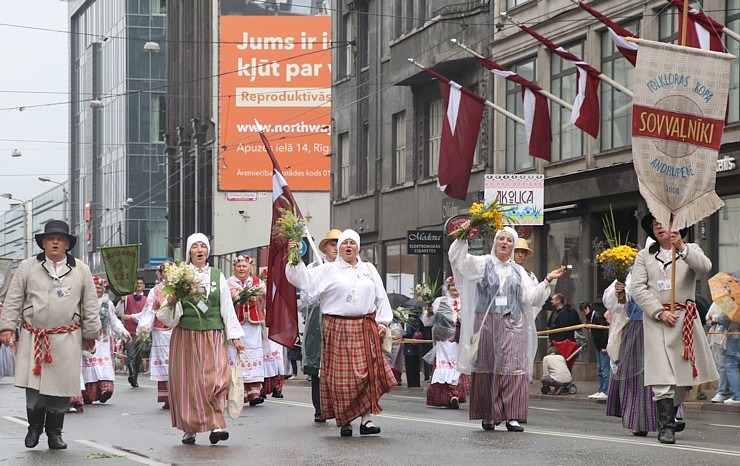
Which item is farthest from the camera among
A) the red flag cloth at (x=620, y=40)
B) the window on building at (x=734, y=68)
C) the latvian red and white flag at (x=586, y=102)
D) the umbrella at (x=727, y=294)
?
the latvian red and white flag at (x=586, y=102)

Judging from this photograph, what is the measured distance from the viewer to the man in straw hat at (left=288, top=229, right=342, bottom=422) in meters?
15.8

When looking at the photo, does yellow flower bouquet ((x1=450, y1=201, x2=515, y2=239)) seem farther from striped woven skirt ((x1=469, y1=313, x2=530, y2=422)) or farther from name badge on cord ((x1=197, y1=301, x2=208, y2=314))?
name badge on cord ((x1=197, y1=301, x2=208, y2=314))

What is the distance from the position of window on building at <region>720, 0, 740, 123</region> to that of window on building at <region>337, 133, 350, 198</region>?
67.1 ft

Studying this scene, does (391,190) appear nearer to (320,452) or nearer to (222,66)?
(222,66)

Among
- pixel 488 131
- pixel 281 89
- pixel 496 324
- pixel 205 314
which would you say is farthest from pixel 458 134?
pixel 281 89

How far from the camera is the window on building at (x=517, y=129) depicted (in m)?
32.8

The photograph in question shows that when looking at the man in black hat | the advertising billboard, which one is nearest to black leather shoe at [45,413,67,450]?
the man in black hat

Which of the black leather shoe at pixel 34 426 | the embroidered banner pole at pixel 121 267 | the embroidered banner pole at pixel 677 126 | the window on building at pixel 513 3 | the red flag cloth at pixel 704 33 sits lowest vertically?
the black leather shoe at pixel 34 426

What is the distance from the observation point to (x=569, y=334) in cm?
2558

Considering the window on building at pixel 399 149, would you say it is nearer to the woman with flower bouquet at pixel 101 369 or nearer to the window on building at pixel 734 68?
the window on building at pixel 734 68

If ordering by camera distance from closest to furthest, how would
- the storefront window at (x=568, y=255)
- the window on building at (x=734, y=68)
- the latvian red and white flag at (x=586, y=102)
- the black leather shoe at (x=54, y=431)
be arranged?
the black leather shoe at (x=54, y=431)
the window on building at (x=734, y=68)
the latvian red and white flag at (x=586, y=102)
the storefront window at (x=568, y=255)

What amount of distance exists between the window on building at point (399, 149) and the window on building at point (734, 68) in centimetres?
1533

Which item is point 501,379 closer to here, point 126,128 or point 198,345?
point 198,345

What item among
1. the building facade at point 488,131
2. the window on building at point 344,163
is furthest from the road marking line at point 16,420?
the window on building at point 344,163
